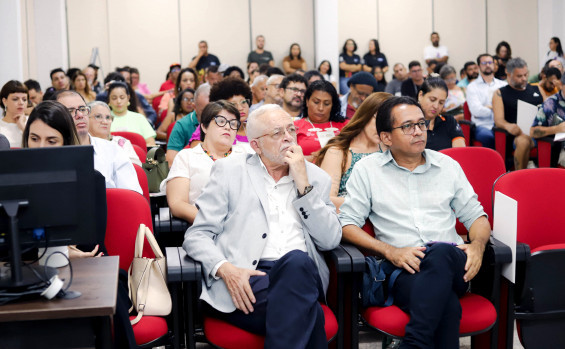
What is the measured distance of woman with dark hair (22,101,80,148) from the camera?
2.44 m

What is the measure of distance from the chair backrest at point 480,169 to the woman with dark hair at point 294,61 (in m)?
8.72

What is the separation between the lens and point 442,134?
14.2ft

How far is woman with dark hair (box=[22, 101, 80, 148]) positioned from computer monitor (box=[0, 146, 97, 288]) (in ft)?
2.20

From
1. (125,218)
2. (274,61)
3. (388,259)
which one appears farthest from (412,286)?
(274,61)

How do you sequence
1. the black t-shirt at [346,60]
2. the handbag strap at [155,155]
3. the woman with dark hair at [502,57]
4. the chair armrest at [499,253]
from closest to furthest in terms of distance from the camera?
1. the chair armrest at [499,253]
2. the handbag strap at [155,155]
3. the woman with dark hair at [502,57]
4. the black t-shirt at [346,60]

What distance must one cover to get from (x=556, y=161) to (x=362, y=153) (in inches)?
107

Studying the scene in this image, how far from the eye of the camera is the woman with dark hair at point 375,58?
1211cm

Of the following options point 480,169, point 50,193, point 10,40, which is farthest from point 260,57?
point 50,193

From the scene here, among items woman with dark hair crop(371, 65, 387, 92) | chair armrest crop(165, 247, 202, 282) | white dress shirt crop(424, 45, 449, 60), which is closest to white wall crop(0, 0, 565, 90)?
white dress shirt crop(424, 45, 449, 60)

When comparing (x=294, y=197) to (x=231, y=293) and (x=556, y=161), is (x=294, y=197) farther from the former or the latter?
(x=556, y=161)

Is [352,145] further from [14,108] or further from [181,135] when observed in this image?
[14,108]

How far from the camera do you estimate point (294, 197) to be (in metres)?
2.60

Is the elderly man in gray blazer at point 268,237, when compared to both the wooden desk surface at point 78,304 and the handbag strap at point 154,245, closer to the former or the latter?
the handbag strap at point 154,245

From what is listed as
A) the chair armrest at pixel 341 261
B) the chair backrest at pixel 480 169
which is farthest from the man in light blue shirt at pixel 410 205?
the chair backrest at pixel 480 169
